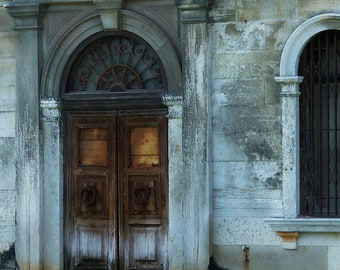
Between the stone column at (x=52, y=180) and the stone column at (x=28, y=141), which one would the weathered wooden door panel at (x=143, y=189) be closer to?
the stone column at (x=52, y=180)

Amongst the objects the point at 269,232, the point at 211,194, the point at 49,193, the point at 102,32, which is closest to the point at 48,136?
the point at 49,193

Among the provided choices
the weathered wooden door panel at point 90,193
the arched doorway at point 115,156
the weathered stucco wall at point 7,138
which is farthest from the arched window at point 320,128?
the weathered stucco wall at point 7,138

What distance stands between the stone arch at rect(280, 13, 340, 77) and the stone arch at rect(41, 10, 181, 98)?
1.38m

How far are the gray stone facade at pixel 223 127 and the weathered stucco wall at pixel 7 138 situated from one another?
0.79 ft

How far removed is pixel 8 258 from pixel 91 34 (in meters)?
3.17

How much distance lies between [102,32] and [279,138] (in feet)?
8.98

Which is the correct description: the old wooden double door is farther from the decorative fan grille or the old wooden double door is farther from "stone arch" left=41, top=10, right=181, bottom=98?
"stone arch" left=41, top=10, right=181, bottom=98

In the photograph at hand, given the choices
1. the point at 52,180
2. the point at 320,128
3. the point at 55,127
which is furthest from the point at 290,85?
the point at 52,180

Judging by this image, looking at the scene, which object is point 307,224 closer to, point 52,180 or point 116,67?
point 116,67

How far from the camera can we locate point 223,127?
1216 cm

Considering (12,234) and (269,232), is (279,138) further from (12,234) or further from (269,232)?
(12,234)

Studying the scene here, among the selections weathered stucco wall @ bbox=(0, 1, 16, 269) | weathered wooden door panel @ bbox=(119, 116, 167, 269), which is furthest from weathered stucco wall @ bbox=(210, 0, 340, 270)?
weathered stucco wall @ bbox=(0, 1, 16, 269)

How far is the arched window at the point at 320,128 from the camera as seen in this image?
12.1 metres

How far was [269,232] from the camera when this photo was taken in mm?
11984
